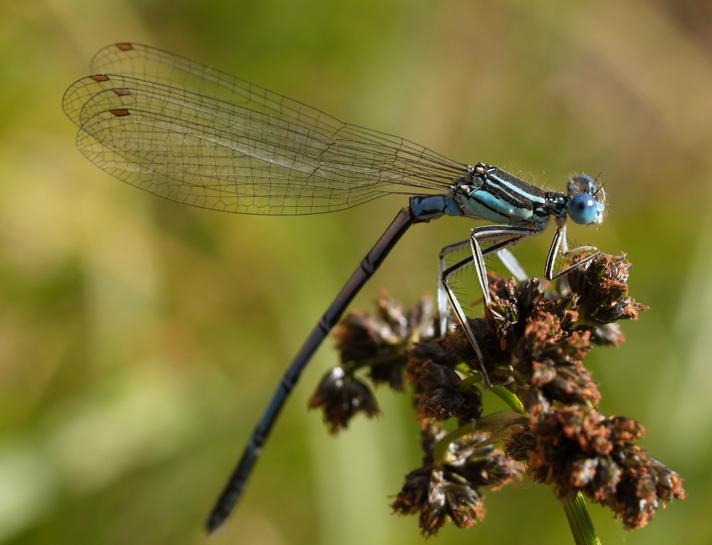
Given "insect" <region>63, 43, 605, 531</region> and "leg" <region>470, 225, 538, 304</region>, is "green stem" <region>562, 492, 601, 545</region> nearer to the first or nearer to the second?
"leg" <region>470, 225, 538, 304</region>

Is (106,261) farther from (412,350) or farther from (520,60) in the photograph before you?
(520,60)

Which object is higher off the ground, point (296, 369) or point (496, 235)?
point (496, 235)

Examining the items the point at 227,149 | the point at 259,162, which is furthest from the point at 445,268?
the point at 227,149

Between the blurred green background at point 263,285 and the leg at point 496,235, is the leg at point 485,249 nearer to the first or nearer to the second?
the leg at point 496,235

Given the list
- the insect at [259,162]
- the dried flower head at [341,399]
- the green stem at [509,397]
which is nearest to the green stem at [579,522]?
the green stem at [509,397]

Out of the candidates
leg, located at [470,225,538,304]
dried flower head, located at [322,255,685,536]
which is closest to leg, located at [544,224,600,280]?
dried flower head, located at [322,255,685,536]

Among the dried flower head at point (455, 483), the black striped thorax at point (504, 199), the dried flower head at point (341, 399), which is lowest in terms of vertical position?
the dried flower head at point (455, 483)

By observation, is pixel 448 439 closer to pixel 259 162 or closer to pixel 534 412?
pixel 534 412
